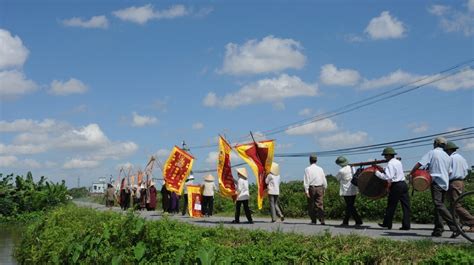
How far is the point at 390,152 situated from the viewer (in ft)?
41.3

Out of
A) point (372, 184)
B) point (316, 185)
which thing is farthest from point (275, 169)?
point (372, 184)

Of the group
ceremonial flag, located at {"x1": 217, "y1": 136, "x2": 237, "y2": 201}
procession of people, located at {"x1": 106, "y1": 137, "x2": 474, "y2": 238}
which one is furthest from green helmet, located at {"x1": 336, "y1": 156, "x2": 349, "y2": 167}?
ceremonial flag, located at {"x1": 217, "y1": 136, "x2": 237, "y2": 201}

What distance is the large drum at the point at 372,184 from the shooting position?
41.5ft

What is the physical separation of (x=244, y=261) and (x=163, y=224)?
2820 millimetres

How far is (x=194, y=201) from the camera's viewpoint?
886 inches

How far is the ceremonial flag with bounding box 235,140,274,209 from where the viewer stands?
1716 centimetres

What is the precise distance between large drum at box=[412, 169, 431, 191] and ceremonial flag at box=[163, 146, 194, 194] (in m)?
12.8

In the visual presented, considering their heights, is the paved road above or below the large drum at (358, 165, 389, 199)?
below

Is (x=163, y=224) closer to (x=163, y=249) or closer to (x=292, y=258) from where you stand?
(x=163, y=249)

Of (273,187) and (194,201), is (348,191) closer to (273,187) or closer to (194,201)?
(273,187)

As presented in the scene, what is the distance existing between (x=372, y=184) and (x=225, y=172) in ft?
21.4

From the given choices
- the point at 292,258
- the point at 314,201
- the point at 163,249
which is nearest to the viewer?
the point at 292,258

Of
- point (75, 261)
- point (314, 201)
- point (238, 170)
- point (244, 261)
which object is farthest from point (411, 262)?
point (238, 170)

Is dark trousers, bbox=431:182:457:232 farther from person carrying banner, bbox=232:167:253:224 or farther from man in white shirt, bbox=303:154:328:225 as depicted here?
person carrying banner, bbox=232:167:253:224
